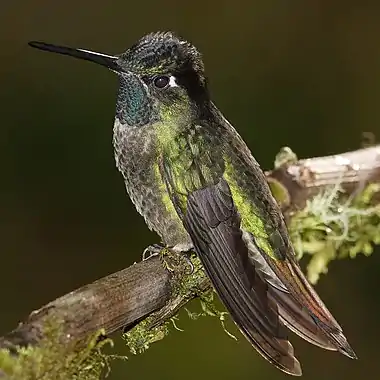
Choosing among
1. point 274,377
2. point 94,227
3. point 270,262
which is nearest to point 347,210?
point 270,262

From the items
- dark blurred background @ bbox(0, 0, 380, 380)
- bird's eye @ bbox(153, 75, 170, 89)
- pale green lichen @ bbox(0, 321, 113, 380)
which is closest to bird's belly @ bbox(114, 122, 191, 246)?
bird's eye @ bbox(153, 75, 170, 89)

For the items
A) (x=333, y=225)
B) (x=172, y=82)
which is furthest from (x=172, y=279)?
(x=333, y=225)

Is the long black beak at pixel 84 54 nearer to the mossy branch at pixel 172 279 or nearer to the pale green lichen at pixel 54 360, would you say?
the mossy branch at pixel 172 279

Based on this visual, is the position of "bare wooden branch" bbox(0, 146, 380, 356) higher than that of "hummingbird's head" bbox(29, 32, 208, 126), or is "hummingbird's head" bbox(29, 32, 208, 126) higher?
"hummingbird's head" bbox(29, 32, 208, 126)

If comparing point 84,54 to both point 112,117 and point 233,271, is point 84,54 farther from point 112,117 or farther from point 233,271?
point 112,117

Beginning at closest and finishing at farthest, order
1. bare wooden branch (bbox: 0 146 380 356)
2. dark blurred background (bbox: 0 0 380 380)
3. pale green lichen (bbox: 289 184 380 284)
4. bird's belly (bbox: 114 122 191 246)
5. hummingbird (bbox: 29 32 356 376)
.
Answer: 1. bare wooden branch (bbox: 0 146 380 356)
2. hummingbird (bbox: 29 32 356 376)
3. bird's belly (bbox: 114 122 191 246)
4. pale green lichen (bbox: 289 184 380 284)
5. dark blurred background (bbox: 0 0 380 380)

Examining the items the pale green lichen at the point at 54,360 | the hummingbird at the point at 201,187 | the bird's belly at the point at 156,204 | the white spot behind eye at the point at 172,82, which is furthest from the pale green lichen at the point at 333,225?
the pale green lichen at the point at 54,360

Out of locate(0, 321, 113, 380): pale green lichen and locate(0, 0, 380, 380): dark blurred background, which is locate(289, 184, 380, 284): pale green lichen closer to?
locate(0, 321, 113, 380): pale green lichen
